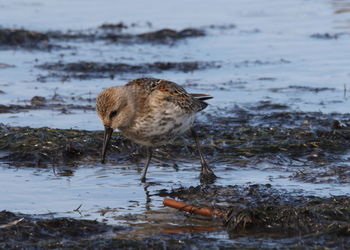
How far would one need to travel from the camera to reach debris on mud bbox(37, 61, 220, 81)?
12766mm

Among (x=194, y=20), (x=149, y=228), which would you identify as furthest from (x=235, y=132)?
(x=194, y=20)

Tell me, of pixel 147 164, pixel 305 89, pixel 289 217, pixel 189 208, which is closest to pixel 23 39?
pixel 305 89

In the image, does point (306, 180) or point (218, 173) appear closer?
point (306, 180)

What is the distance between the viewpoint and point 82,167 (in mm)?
7910

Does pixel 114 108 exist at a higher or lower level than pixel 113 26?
lower

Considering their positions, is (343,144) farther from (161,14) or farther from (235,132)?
(161,14)

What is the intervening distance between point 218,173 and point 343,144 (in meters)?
1.51

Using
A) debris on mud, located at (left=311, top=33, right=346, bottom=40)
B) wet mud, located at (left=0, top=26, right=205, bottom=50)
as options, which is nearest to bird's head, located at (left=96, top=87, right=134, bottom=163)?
wet mud, located at (left=0, top=26, right=205, bottom=50)

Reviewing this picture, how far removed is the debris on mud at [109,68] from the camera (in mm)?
12766

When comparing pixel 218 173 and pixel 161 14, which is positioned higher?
pixel 161 14

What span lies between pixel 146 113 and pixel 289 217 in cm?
198

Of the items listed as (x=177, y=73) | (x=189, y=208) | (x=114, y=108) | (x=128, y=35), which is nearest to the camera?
(x=189, y=208)

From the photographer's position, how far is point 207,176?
7457mm

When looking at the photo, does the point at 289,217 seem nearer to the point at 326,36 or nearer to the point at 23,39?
the point at 326,36
